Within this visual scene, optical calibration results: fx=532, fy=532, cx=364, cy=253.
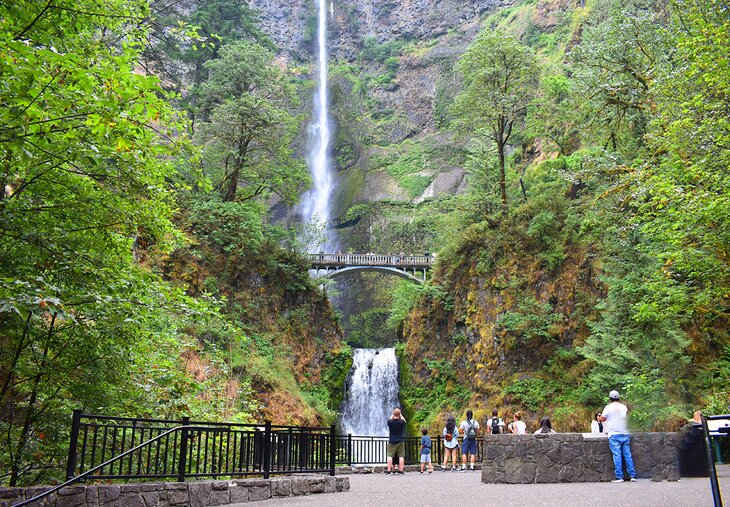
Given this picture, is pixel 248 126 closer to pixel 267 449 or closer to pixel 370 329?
pixel 370 329

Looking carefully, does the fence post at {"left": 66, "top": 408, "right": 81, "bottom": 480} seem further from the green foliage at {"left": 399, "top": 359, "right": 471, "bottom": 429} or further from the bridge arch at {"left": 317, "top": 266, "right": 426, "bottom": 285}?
the bridge arch at {"left": 317, "top": 266, "right": 426, "bottom": 285}

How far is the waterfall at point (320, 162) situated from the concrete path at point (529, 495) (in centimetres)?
3793

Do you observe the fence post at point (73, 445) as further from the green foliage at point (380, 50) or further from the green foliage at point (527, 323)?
the green foliage at point (380, 50)

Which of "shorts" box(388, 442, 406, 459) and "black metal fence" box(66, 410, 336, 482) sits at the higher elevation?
"black metal fence" box(66, 410, 336, 482)

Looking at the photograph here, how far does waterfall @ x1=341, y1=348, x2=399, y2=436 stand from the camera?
29.1 metres

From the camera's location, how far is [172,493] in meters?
7.02

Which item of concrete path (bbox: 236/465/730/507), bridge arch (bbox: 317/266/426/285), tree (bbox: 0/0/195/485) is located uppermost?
bridge arch (bbox: 317/266/426/285)

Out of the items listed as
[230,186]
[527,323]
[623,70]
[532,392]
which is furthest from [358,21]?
[532,392]

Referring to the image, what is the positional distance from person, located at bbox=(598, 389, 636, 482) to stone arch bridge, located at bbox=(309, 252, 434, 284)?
2881cm

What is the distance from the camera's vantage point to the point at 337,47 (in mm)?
75000

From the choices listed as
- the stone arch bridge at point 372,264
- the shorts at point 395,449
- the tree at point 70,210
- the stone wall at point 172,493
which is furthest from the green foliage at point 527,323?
the tree at point 70,210

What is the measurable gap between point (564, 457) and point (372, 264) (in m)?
30.0

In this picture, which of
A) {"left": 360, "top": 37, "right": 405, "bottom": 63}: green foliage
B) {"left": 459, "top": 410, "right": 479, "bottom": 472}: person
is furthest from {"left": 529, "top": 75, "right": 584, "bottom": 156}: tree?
{"left": 360, "top": 37, "right": 405, "bottom": 63}: green foliage

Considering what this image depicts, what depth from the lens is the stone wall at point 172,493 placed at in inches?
237
